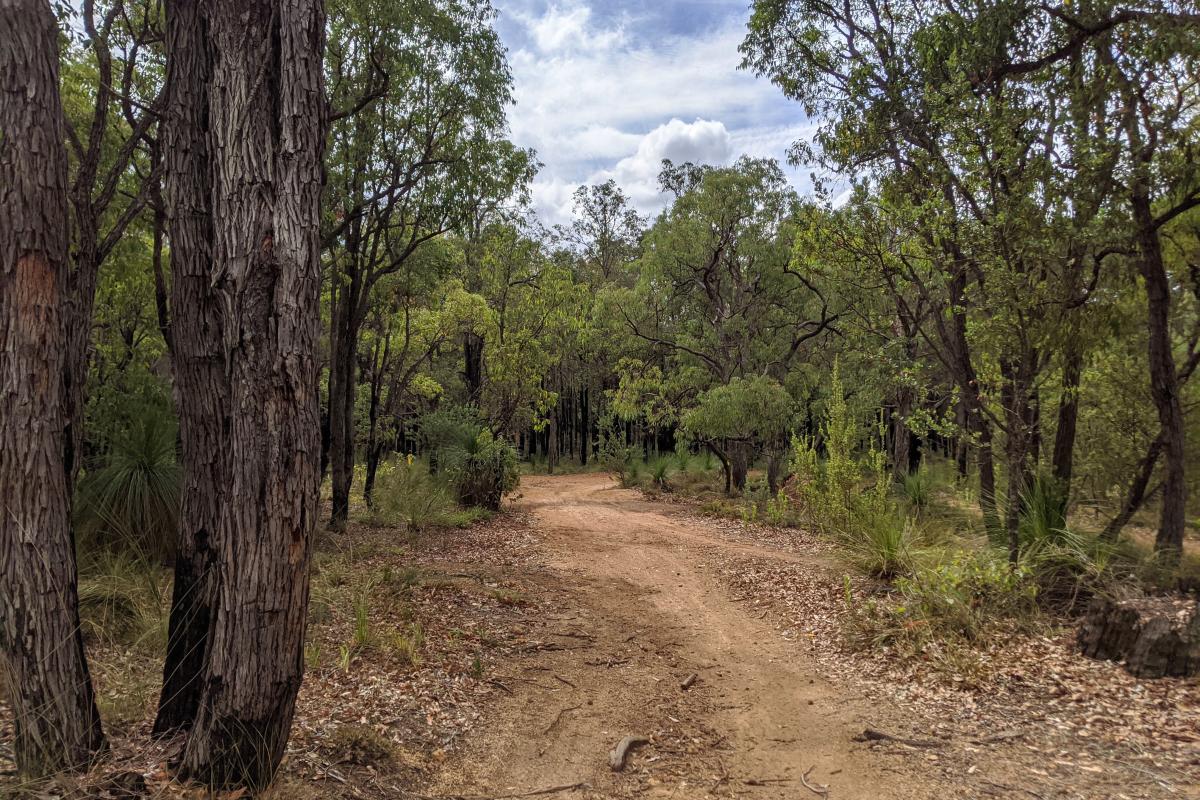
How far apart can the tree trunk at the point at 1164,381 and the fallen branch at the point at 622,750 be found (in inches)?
190

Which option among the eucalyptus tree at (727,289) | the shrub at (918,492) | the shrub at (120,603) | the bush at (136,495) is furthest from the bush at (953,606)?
the eucalyptus tree at (727,289)

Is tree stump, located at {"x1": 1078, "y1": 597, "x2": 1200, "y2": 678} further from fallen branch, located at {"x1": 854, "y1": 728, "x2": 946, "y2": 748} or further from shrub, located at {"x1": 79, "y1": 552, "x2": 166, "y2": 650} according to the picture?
shrub, located at {"x1": 79, "y1": 552, "x2": 166, "y2": 650}

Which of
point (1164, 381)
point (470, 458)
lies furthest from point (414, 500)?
point (1164, 381)

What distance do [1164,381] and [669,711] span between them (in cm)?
520

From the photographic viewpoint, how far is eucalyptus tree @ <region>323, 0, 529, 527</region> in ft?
29.0

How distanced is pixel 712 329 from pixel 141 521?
14.4 metres

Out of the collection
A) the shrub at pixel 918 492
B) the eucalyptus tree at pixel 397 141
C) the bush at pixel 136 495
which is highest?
the eucalyptus tree at pixel 397 141

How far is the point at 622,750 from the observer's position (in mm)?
3857

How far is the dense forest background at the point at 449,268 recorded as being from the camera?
9.32ft

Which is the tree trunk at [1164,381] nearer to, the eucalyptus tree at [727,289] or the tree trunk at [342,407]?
the tree trunk at [342,407]

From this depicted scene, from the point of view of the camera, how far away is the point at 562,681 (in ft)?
16.1

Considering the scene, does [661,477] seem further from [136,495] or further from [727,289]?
[136,495]

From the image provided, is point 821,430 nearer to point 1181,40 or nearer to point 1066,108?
point 1066,108

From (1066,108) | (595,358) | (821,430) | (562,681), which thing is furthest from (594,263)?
(562,681)
